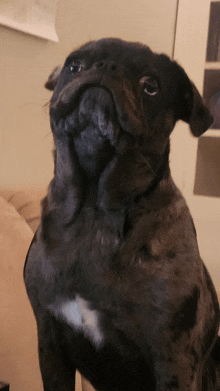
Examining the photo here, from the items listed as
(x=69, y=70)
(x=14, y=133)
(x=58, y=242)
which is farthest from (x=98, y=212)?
(x=14, y=133)

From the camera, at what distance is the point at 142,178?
550mm

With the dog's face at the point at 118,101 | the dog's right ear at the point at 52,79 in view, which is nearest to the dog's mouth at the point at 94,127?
the dog's face at the point at 118,101

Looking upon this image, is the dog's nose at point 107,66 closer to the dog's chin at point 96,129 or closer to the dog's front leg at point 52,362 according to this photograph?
the dog's chin at point 96,129

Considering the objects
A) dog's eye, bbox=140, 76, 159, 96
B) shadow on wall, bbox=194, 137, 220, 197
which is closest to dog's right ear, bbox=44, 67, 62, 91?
dog's eye, bbox=140, 76, 159, 96

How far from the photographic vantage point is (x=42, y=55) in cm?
72

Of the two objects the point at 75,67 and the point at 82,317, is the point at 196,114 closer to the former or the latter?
the point at 75,67

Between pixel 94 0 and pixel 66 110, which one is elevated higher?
pixel 94 0

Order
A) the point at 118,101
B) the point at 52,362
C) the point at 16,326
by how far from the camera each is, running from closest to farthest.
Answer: the point at 118,101 → the point at 52,362 → the point at 16,326

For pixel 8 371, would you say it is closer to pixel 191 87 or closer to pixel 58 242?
pixel 58 242

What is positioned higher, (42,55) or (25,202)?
(42,55)

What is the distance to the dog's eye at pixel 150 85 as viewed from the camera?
55cm

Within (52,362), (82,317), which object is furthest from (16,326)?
(82,317)

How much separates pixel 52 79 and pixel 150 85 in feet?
0.57

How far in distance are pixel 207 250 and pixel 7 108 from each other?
1.51 ft
